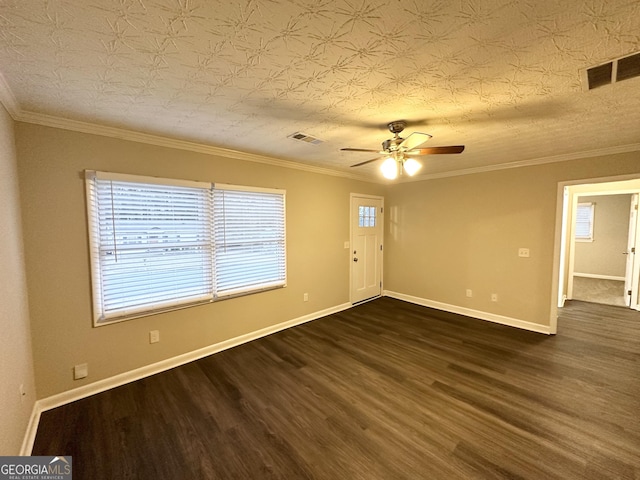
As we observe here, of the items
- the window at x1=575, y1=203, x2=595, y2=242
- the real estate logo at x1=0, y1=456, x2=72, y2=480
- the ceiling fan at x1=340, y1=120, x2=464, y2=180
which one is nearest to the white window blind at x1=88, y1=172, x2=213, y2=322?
the real estate logo at x1=0, y1=456, x2=72, y2=480

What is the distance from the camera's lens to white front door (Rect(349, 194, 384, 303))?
4812 millimetres

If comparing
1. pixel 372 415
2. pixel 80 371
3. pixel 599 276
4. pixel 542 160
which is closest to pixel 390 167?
pixel 372 415

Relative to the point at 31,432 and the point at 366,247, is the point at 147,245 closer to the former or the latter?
the point at 31,432

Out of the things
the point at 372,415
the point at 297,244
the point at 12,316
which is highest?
the point at 297,244

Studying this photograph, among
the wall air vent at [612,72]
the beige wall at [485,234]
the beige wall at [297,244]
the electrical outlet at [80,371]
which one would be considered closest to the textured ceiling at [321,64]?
the wall air vent at [612,72]

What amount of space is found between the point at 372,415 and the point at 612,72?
9.38ft

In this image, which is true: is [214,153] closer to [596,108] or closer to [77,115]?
[77,115]

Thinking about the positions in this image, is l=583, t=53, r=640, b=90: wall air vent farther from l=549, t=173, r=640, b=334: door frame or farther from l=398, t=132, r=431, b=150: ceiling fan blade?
l=549, t=173, r=640, b=334: door frame

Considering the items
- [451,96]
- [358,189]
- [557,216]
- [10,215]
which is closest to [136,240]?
[10,215]

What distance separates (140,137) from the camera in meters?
2.57

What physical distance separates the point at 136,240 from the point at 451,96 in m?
3.04

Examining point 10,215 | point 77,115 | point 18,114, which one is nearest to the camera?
point 10,215

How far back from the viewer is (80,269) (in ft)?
7.61

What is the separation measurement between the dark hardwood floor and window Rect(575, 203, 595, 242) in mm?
4921
